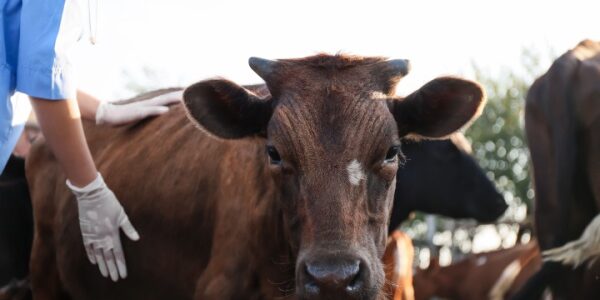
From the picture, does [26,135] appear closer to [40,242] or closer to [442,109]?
[40,242]

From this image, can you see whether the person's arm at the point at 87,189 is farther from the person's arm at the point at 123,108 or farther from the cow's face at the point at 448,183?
the cow's face at the point at 448,183

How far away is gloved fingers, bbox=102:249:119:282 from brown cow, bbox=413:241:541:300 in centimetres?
728

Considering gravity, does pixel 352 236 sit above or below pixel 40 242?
above

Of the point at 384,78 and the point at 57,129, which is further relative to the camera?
the point at 57,129

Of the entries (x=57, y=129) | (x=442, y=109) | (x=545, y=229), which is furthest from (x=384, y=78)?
(x=545, y=229)

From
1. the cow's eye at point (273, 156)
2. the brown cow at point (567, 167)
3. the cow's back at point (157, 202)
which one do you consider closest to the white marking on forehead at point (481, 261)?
the brown cow at point (567, 167)

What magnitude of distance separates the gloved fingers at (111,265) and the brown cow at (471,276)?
23.9ft

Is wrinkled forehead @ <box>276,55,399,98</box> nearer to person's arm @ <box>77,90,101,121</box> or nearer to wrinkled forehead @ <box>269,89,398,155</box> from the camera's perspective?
wrinkled forehead @ <box>269,89,398,155</box>

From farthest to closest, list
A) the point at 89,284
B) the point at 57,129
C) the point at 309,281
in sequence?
1. the point at 89,284
2. the point at 57,129
3. the point at 309,281

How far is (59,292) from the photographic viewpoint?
6.90 metres

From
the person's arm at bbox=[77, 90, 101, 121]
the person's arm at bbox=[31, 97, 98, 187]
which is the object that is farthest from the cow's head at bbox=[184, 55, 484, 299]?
the person's arm at bbox=[77, 90, 101, 121]

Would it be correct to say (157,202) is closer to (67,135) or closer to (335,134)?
(67,135)

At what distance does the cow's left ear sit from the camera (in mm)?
5125

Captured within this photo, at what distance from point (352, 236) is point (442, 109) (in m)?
0.97
